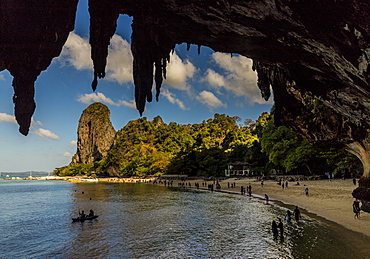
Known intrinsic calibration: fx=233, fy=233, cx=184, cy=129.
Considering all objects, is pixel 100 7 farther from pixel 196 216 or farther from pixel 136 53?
pixel 196 216

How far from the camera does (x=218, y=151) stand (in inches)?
2832

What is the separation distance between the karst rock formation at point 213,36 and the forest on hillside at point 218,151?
743 inches

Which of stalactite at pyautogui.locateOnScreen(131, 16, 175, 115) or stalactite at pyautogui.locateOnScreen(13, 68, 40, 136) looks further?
stalactite at pyautogui.locateOnScreen(131, 16, 175, 115)

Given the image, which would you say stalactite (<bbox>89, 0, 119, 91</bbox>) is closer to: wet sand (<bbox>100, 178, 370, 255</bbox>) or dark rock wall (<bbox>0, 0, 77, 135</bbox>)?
dark rock wall (<bbox>0, 0, 77, 135</bbox>)

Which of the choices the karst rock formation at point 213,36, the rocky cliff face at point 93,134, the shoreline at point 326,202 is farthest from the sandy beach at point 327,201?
the rocky cliff face at point 93,134

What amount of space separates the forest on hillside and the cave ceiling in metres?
18.5

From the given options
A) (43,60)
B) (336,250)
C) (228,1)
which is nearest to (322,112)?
(336,250)

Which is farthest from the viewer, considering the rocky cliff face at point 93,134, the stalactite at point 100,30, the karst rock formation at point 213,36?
the rocky cliff face at point 93,134

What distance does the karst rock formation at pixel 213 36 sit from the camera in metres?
7.86

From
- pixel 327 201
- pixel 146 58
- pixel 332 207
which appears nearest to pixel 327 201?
pixel 327 201

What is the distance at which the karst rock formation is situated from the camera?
786 cm

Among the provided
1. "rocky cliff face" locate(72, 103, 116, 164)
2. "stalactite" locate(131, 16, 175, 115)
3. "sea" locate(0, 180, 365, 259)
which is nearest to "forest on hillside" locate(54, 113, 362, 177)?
"sea" locate(0, 180, 365, 259)

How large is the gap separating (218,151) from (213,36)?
6215 cm

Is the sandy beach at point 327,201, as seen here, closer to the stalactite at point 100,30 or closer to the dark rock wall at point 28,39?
the stalactite at point 100,30
